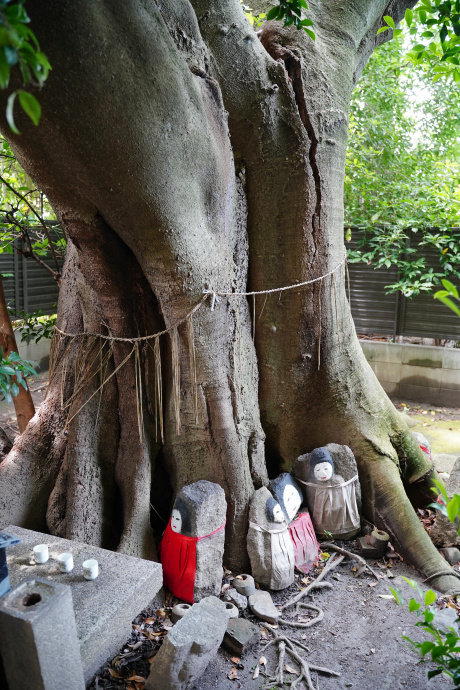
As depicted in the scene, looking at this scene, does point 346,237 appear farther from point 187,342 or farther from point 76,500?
point 76,500

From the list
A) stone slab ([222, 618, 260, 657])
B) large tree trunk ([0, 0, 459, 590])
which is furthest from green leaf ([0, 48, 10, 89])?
stone slab ([222, 618, 260, 657])

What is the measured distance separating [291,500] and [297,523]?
0.50 feet

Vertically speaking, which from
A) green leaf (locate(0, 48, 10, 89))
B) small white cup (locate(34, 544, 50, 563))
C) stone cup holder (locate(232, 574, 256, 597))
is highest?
green leaf (locate(0, 48, 10, 89))

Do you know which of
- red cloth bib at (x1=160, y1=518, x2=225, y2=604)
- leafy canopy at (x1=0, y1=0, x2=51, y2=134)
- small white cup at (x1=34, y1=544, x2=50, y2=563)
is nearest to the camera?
leafy canopy at (x1=0, y1=0, x2=51, y2=134)

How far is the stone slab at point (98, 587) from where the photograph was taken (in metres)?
2.06

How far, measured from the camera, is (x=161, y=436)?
3.29 meters

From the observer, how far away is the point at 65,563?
2318 millimetres

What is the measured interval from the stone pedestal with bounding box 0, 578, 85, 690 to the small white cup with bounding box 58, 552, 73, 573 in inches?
26.3

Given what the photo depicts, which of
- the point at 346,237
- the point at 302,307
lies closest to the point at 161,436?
the point at 302,307

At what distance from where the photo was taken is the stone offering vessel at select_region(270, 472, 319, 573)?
325cm

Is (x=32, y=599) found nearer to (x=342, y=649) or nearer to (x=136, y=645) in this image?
(x=136, y=645)

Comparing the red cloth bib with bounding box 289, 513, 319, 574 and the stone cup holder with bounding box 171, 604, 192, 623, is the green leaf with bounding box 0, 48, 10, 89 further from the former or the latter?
the red cloth bib with bounding box 289, 513, 319, 574

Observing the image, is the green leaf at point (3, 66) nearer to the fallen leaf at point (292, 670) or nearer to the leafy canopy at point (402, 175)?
the fallen leaf at point (292, 670)

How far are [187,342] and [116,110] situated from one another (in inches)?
53.1
